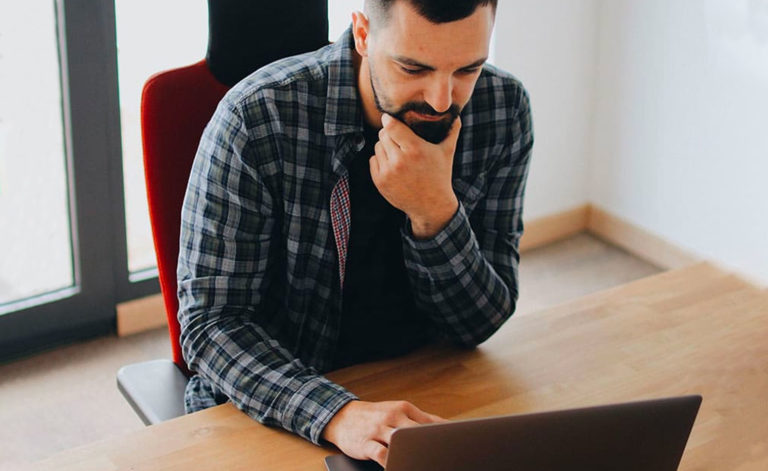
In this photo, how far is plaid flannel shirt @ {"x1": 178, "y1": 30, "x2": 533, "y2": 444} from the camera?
131 centimetres

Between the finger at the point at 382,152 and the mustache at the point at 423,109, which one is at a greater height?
the mustache at the point at 423,109

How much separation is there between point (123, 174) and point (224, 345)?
1535 millimetres

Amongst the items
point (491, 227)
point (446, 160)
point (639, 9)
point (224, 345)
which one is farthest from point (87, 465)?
point (639, 9)

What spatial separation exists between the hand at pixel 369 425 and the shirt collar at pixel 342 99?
42 centimetres

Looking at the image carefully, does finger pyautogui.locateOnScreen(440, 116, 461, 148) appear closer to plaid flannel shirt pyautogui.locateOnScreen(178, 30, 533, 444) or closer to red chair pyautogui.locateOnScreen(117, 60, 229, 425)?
plaid flannel shirt pyautogui.locateOnScreen(178, 30, 533, 444)

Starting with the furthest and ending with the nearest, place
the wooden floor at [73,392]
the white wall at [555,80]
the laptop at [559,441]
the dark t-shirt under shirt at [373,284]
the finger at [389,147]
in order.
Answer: the white wall at [555,80] < the wooden floor at [73,392] < the dark t-shirt under shirt at [373,284] < the finger at [389,147] < the laptop at [559,441]

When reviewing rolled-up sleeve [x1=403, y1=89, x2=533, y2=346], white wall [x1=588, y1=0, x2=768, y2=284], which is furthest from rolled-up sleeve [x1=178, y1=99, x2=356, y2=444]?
white wall [x1=588, y1=0, x2=768, y2=284]

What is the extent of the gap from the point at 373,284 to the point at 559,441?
0.55 meters

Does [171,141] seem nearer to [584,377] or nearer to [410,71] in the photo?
[410,71]

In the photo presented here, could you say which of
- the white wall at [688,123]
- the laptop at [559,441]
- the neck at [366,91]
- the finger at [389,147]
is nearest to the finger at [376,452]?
the laptop at [559,441]

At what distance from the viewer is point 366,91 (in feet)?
4.73

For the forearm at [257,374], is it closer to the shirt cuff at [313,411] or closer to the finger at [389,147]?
the shirt cuff at [313,411]

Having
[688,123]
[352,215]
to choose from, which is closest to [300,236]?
[352,215]

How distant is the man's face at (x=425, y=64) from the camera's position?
50.1 inches
